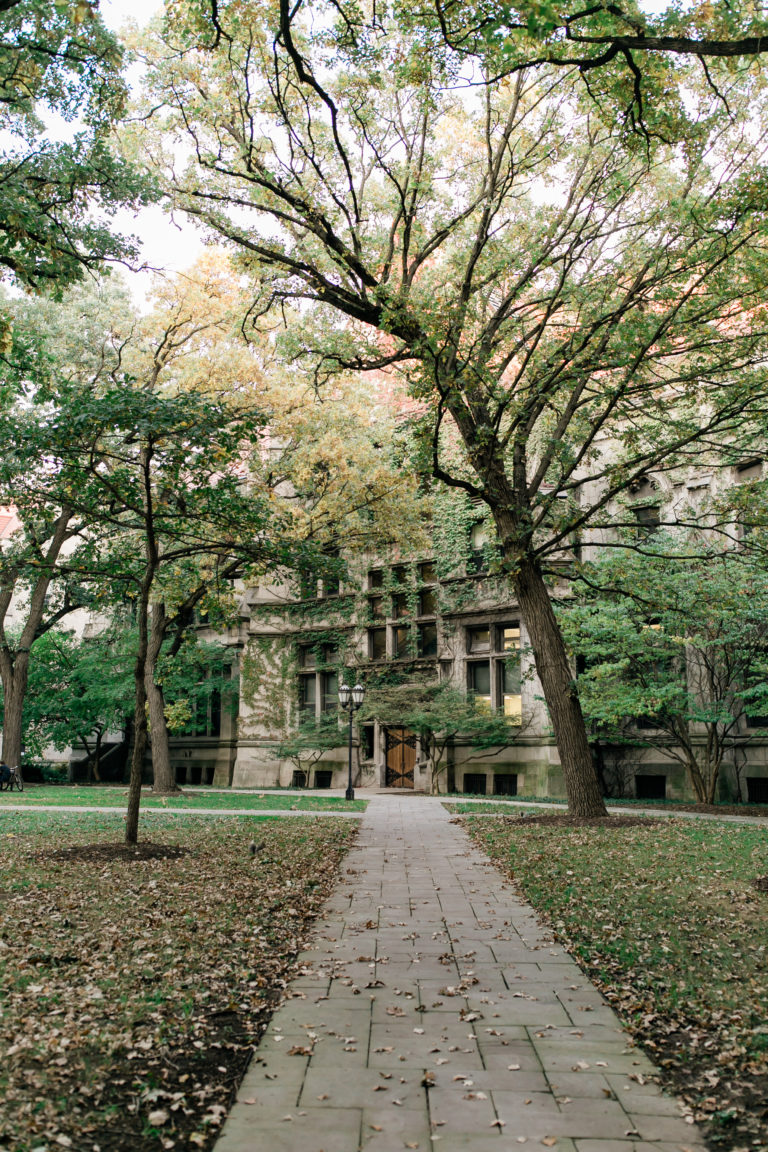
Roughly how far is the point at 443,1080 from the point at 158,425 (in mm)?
6360

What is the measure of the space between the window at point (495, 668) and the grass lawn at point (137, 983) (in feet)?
52.7

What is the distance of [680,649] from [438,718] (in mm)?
6922

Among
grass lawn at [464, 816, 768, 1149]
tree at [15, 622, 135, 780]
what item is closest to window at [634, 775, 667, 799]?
grass lawn at [464, 816, 768, 1149]

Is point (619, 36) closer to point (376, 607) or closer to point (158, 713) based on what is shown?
point (158, 713)

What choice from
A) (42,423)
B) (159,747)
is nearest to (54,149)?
(42,423)

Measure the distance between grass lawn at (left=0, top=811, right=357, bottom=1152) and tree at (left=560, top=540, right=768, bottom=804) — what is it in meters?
9.17

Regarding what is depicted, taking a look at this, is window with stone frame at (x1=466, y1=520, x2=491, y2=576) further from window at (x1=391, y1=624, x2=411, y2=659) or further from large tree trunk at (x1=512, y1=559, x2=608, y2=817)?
large tree trunk at (x1=512, y1=559, x2=608, y2=817)

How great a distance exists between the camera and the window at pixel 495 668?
24984mm

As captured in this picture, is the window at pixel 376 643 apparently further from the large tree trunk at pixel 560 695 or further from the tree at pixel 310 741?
the large tree trunk at pixel 560 695

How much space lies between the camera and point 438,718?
23.3 m

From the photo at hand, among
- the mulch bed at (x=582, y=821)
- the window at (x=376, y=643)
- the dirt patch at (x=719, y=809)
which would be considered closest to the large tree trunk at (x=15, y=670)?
the window at (x=376, y=643)

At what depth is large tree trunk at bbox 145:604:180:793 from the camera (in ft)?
72.4

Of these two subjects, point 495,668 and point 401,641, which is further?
point 401,641

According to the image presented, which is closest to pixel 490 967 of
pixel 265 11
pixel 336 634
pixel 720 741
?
pixel 265 11
